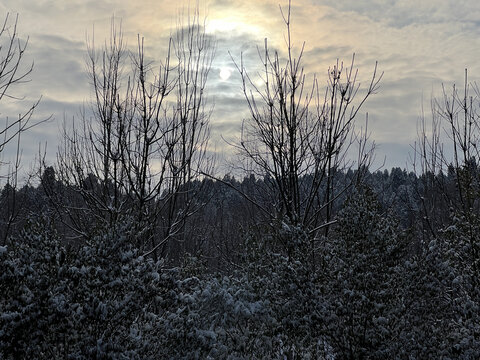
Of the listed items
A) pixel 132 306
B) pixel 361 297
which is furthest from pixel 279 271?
pixel 132 306

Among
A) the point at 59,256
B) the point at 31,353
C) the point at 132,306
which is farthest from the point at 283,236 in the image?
the point at 31,353

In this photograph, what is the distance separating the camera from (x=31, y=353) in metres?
4.72

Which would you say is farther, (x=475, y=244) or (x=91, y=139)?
(x=91, y=139)

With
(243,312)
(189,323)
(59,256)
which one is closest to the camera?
(59,256)

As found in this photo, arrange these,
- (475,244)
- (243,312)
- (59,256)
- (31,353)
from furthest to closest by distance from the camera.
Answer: (475,244), (243,312), (59,256), (31,353)

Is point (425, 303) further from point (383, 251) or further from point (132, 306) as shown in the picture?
point (132, 306)

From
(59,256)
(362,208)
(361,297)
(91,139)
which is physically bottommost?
(361,297)

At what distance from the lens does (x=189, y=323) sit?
18.2 feet

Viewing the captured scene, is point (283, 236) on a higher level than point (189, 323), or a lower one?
higher

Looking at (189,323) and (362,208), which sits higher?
(362,208)

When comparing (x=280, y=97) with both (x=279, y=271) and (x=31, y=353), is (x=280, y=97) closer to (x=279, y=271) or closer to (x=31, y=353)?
(x=279, y=271)

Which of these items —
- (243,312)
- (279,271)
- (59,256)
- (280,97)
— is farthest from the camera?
(280,97)

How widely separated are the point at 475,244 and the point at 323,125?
3.43 metres

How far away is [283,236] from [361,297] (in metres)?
1.59
